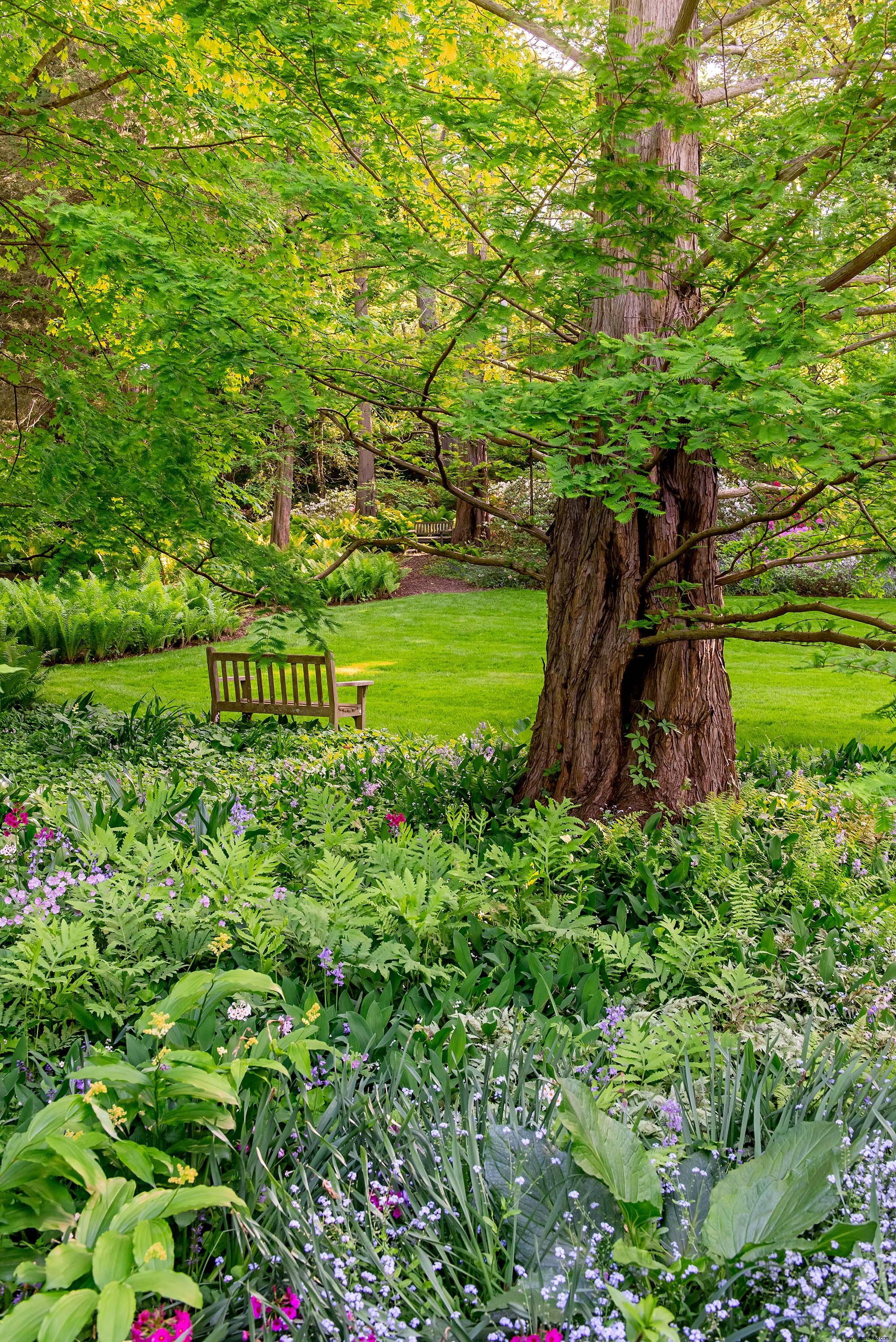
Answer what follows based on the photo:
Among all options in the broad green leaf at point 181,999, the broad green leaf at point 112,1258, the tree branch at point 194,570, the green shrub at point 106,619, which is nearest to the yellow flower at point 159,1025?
the broad green leaf at point 181,999

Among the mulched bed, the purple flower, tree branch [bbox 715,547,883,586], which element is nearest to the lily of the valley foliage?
tree branch [bbox 715,547,883,586]

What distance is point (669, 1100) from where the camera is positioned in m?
1.93

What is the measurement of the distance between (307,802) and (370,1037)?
2.15m

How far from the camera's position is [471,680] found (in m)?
10.6

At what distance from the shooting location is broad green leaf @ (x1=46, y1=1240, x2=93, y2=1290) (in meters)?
1.31

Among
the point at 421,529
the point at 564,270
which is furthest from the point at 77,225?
the point at 421,529

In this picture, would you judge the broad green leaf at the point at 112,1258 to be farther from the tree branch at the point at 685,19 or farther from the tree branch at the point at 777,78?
the tree branch at the point at 685,19

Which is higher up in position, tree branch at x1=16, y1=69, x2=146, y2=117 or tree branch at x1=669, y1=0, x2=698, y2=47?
tree branch at x1=16, y1=69, x2=146, y2=117

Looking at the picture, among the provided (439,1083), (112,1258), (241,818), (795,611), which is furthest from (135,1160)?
(795,611)

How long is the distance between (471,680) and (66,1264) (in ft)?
30.7

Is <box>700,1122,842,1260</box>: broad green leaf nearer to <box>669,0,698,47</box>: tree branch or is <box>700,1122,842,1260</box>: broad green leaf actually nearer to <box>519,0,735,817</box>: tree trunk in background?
<box>519,0,735,817</box>: tree trunk in background

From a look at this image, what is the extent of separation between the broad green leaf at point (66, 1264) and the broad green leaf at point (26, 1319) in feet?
0.07

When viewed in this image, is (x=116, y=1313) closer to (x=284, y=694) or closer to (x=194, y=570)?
(x=194, y=570)

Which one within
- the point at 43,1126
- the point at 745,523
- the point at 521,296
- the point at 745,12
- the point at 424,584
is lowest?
the point at 43,1126
